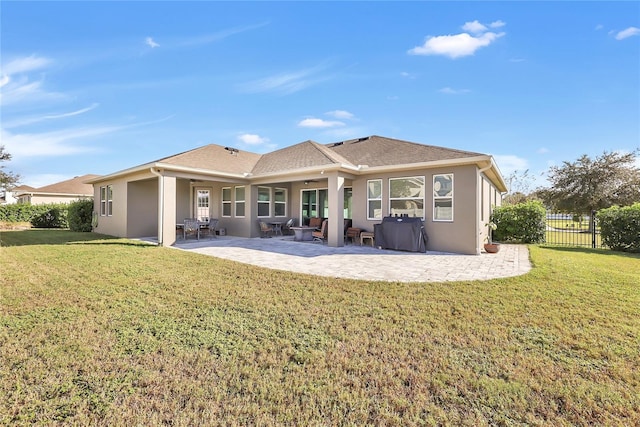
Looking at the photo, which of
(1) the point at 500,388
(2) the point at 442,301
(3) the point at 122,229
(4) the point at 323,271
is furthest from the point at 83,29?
(1) the point at 500,388

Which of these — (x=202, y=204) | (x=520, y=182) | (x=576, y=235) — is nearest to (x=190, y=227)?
(x=202, y=204)

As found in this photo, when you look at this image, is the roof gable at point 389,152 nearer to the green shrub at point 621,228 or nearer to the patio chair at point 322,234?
the patio chair at point 322,234

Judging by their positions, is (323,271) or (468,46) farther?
(468,46)

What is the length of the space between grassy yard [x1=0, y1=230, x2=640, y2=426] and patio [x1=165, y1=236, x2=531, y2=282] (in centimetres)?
94

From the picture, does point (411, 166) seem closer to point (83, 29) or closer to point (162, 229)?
point (162, 229)

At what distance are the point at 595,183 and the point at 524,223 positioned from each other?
709 inches

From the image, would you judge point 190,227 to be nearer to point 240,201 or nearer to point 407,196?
point 240,201

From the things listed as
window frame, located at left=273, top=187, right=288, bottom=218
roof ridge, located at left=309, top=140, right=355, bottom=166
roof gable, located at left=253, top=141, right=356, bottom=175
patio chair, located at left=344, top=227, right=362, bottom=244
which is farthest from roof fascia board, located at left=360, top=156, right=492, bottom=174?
window frame, located at left=273, top=187, right=288, bottom=218

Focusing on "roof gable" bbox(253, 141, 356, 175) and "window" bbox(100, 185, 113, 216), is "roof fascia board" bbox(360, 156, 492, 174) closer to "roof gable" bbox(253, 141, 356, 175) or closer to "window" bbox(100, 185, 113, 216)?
"roof gable" bbox(253, 141, 356, 175)

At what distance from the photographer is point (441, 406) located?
221cm

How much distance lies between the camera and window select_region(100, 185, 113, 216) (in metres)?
14.8

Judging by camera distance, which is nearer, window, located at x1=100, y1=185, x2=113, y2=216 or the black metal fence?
the black metal fence

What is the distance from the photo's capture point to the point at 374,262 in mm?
7840

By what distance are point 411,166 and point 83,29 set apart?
11186 millimetres
